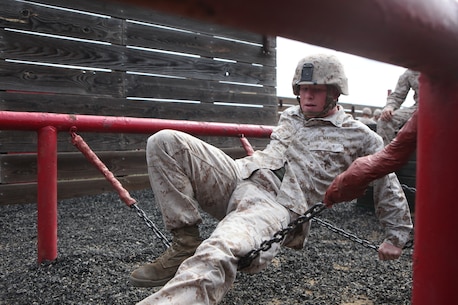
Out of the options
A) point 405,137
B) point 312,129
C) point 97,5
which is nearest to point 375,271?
point 312,129

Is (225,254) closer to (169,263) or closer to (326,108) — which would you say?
(169,263)

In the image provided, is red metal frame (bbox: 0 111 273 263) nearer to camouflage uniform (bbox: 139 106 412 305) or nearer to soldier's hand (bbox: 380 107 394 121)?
camouflage uniform (bbox: 139 106 412 305)

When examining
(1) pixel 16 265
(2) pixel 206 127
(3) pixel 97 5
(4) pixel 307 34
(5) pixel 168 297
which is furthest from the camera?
(3) pixel 97 5

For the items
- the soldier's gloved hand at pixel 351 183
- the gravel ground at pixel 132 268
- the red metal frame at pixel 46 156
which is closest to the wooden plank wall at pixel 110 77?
the gravel ground at pixel 132 268

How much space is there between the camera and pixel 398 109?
4.07 metres

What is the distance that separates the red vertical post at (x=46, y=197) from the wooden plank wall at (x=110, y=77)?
183cm

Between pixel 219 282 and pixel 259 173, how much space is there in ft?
2.15

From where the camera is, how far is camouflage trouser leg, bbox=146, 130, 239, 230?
171cm

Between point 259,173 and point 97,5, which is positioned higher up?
point 97,5

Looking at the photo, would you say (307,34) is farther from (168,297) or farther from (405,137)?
Result: (168,297)

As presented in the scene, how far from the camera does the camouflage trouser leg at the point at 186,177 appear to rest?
171 cm

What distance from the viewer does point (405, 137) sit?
743 mm

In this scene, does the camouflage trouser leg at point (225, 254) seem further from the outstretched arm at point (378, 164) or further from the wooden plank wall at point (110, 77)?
the wooden plank wall at point (110, 77)

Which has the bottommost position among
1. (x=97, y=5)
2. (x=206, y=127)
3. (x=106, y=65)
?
(x=206, y=127)
